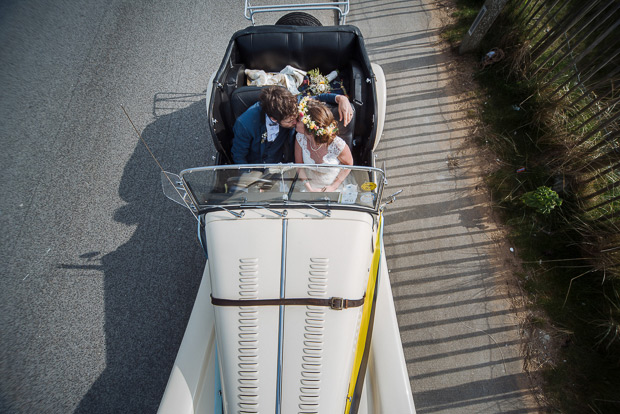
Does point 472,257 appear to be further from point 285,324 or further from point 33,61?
point 33,61

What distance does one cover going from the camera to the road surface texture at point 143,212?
2973 millimetres

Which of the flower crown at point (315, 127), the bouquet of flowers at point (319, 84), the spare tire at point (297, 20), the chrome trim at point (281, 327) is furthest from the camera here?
the spare tire at point (297, 20)

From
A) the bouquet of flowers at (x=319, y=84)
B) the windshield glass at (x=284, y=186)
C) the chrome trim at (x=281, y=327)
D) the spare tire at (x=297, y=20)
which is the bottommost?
the chrome trim at (x=281, y=327)

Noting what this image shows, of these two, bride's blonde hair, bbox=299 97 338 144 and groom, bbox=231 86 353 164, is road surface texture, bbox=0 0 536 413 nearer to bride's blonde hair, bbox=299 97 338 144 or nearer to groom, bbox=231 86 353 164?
groom, bbox=231 86 353 164

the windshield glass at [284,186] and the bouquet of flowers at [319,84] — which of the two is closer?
the windshield glass at [284,186]

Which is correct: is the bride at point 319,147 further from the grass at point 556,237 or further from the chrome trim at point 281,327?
the grass at point 556,237

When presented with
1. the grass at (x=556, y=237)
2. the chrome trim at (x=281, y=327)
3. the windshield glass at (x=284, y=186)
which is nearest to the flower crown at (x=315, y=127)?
the windshield glass at (x=284, y=186)

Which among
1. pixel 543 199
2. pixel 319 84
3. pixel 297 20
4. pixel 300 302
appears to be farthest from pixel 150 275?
pixel 543 199

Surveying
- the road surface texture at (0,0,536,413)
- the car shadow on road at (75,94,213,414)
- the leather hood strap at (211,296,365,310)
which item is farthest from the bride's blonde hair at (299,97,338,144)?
the car shadow on road at (75,94,213,414)

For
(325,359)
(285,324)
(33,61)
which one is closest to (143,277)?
(285,324)

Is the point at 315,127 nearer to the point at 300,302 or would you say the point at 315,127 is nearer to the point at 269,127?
the point at 269,127

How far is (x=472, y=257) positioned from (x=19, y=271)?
5.05 meters

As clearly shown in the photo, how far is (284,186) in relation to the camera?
7.59 ft

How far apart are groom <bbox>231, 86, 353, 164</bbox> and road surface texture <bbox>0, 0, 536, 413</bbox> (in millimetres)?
1226
